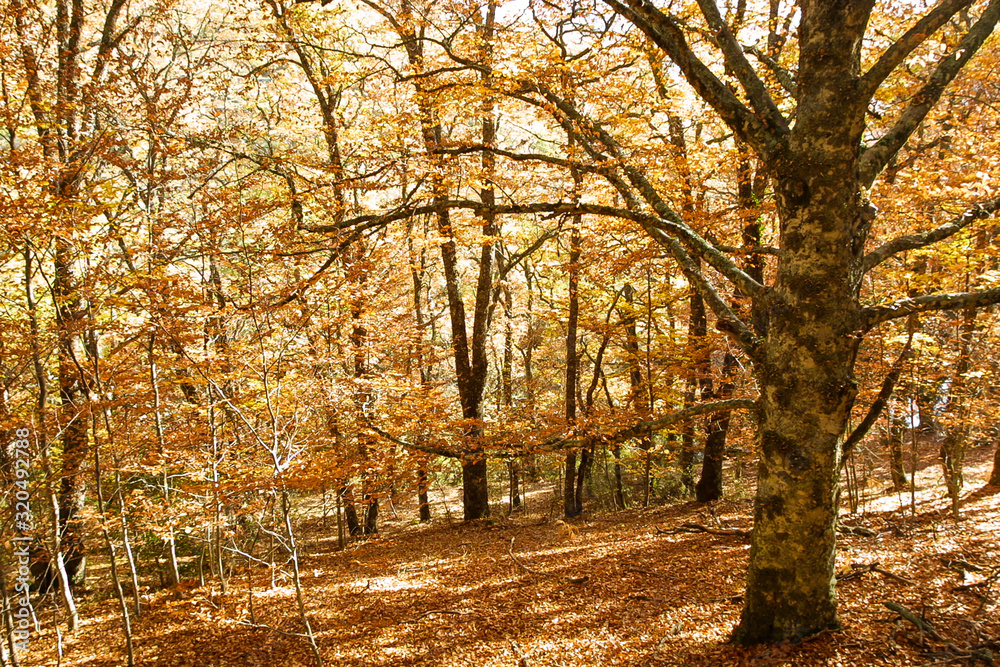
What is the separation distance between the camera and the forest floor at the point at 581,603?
13.6ft

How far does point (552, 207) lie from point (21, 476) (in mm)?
7219

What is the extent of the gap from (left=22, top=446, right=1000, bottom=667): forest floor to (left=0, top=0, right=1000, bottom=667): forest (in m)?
0.05

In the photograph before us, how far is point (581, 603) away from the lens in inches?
243

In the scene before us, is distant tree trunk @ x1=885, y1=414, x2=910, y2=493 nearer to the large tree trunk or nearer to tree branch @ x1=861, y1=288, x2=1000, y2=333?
tree branch @ x1=861, y1=288, x2=1000, y2=333

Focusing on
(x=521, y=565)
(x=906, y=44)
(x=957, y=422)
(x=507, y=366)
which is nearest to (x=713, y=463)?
(x=957, y=422)

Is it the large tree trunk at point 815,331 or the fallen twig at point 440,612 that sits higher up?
the large tree trunk at point 815,331

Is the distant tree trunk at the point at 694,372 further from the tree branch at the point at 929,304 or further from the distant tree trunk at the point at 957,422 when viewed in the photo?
the tree branch at the point at 929,304

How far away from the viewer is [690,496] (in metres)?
12.1

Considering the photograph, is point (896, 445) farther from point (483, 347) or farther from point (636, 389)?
point (483, 347)

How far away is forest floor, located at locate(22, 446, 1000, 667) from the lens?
4.16 metres

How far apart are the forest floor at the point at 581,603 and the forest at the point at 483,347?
0.05 metres

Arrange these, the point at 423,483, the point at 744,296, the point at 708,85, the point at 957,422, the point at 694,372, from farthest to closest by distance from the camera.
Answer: the point at 423,483 < the point at 694,372 < the point at 744,296 < the point at 957,422 < the point at 708,85

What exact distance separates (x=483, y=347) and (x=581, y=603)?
253 inches

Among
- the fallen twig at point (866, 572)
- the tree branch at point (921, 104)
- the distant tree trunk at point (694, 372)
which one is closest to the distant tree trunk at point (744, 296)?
the distant tree trunk at point (694, 372)
